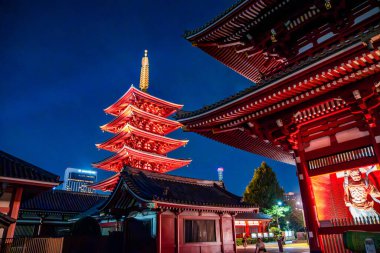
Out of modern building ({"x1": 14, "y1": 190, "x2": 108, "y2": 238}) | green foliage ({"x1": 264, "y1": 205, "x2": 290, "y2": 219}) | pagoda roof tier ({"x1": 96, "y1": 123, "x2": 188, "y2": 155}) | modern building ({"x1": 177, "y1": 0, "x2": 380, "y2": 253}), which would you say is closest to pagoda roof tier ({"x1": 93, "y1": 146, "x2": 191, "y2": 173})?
pagoda roof tier ({"x1": 96, "y1": 123, "x2": 188, "y2": 155})

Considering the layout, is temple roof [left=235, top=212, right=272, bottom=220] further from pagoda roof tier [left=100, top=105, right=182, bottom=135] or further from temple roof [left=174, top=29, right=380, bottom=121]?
temple roof [left=174, top=29, right=380, bottom=121]

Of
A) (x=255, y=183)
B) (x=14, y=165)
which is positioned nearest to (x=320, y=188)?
(x=14, y=165)

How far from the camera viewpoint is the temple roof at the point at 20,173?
11.5 m

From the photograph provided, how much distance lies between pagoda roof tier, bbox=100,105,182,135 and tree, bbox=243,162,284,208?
19.3 m

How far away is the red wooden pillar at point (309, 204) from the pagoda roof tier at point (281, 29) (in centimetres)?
336

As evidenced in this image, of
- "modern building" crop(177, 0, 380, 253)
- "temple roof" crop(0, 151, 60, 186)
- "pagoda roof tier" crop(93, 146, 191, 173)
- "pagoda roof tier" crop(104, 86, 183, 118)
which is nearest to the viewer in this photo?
Answer: "modern building" crop(177, 0, 380, 253)

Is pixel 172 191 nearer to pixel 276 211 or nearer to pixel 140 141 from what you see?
pixel 140 141

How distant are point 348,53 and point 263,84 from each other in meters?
2.42

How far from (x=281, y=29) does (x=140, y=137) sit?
23.2m

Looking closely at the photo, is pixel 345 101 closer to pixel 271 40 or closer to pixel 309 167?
pixel 309 167

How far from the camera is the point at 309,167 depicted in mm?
8938

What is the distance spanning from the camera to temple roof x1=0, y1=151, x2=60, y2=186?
452 inches

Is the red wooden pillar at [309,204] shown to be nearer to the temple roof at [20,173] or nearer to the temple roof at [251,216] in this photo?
the temple roof at [20,173]

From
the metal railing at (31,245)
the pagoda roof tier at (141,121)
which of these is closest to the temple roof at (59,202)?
the pagoda roof tier at (141,121)
